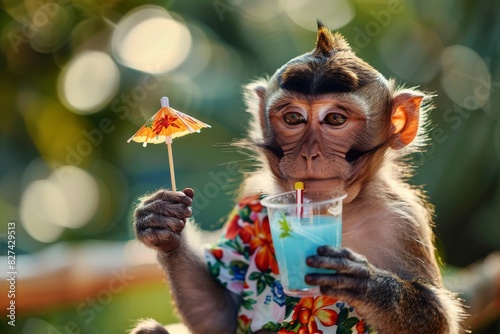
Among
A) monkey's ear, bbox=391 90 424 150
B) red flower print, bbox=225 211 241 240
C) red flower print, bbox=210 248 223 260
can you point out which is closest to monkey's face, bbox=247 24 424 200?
monkey's ear, bbox=391 90 424 150

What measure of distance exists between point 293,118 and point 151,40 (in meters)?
5.07

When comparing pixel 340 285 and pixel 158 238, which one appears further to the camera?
pixel 158 238

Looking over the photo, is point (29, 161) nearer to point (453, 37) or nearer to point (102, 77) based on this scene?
point (102, 77)

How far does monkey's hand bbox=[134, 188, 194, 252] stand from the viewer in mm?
3699

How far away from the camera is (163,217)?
375 cm

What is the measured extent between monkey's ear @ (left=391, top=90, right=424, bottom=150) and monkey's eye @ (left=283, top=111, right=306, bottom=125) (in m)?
0.64

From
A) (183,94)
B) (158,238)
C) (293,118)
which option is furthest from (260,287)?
(183,94)

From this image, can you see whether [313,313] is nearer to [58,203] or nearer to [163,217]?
[163,217]

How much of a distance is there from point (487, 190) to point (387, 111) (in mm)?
4636

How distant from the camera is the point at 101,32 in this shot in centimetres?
875

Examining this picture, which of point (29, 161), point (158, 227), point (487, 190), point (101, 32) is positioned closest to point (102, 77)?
point (101, 32)

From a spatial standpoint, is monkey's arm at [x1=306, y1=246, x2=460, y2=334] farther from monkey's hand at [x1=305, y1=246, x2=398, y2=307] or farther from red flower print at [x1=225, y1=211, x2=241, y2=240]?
red flower print at [x1=225, y1=211, x2=241, y2=240]

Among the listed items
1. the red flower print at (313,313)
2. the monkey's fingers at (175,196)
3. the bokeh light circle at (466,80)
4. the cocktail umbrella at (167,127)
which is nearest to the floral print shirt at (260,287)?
the red flower print at (313,313)

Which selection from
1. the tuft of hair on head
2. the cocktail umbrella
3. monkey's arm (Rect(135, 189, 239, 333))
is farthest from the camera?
monkey's arm (Rect(135, 189, 239, 333))
